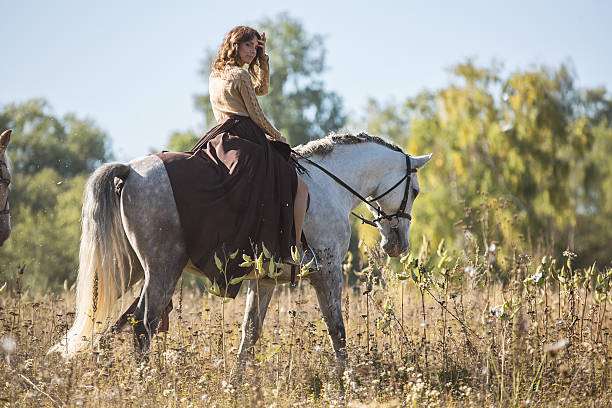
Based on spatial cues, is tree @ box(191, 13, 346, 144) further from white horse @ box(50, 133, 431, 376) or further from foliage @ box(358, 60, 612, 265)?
white horse @ box(50, 133, 431, 376)

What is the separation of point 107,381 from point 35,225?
17.0 meters

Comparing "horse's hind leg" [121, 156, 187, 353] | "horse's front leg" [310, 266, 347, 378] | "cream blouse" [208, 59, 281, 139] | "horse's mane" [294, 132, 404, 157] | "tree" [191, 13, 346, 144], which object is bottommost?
"horse's front leg" [310, 266, 347, 378]

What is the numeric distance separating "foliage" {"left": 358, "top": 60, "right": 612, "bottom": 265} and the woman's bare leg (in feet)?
36.6

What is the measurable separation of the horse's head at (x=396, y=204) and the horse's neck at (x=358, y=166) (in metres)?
0.10

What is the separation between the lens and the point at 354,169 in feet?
20.4

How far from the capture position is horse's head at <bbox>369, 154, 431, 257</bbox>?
6473 mm

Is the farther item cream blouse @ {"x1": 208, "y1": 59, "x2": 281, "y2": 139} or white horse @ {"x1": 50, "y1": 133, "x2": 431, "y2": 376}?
cream blouse @ {"x1": 208, "y1": 59, "x2": 281, "y2": 139}

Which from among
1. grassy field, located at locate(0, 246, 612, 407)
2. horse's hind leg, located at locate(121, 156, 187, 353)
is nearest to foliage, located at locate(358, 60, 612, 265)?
grassy field, located at locate(0, 246, 612, 407)

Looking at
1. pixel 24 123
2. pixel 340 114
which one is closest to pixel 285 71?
pixel 340 114

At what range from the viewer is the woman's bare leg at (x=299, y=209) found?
527 cm

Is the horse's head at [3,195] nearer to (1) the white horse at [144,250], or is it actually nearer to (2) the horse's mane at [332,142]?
(1) the white horse at [144,250]

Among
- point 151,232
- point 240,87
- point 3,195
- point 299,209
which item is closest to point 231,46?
point 240,87

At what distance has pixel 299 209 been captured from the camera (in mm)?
5293

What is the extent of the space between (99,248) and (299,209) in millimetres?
1635
